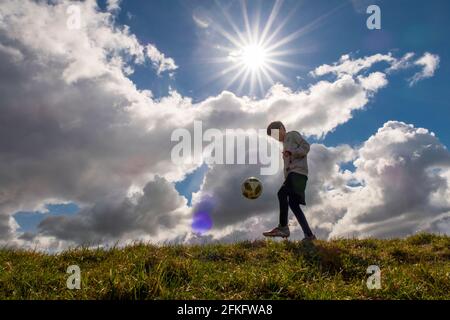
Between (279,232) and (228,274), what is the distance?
4.64 m

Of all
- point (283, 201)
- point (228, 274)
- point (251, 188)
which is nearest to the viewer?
point (228, 274)

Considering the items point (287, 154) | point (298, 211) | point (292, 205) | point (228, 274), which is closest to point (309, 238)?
point (298, 211)

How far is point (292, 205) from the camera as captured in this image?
11898mm

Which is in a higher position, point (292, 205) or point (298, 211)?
point (292, 205)

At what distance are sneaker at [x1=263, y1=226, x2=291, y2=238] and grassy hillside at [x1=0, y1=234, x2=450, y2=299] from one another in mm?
1295

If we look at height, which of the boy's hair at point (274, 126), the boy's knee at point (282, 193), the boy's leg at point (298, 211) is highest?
the boy's hair at point (274, 126)

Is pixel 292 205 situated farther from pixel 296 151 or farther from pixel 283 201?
pixel 296 151

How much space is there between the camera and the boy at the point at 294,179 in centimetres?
1183

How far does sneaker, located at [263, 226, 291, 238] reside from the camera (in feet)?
39.8

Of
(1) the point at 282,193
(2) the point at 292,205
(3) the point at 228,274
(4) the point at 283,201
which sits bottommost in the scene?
(3) the point at 228,274

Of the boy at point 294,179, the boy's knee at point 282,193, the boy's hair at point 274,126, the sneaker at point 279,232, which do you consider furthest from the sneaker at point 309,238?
the boy's hair at point 274,126

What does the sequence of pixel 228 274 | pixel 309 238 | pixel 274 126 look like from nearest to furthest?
pixel 228 274 → pixel 309 238 → pixel 274 126

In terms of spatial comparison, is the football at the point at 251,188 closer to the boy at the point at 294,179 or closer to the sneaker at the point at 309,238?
the boy at the point at 294,179
